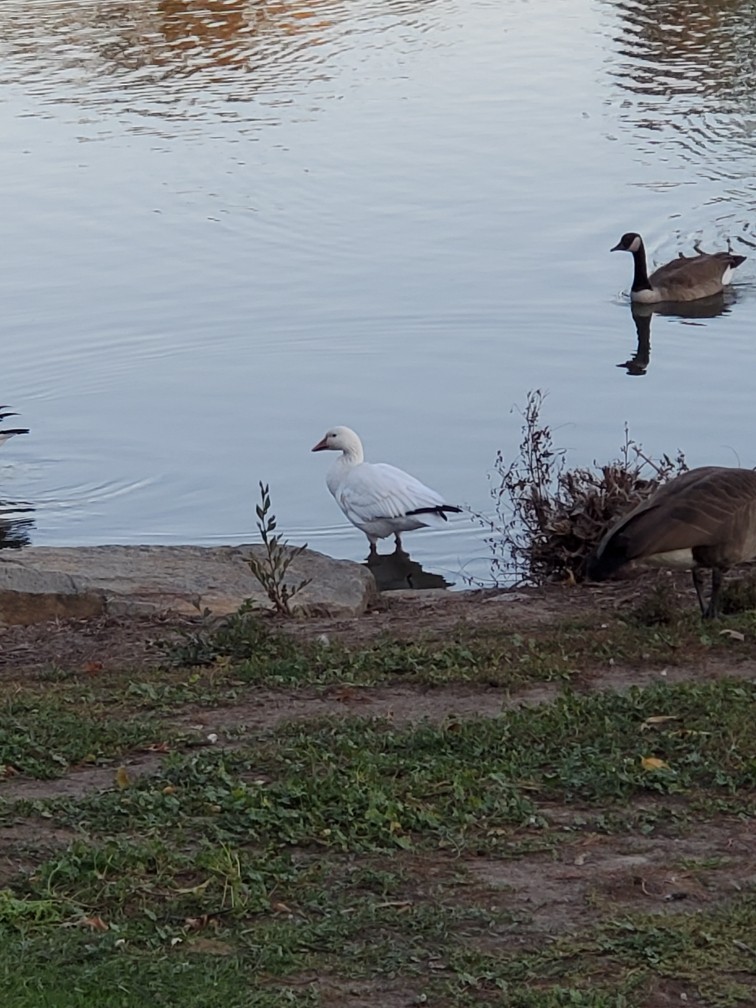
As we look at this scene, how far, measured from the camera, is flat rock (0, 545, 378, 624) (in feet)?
Answer: 25.8

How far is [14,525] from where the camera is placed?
11227 mm

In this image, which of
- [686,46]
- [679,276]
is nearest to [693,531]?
[679,276]

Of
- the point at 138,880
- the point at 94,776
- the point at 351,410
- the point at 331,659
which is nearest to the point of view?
the point at 138,880

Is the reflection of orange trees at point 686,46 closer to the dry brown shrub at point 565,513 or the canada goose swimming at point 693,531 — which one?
the dry brown shrub at point 565,513

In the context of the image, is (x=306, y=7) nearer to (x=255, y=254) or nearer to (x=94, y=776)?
(x=255, y=254)

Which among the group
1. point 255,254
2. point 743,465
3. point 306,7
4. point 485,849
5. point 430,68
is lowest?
point 485,849

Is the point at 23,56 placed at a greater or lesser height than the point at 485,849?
greater

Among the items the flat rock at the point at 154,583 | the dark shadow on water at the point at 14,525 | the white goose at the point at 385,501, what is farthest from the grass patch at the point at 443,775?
the dark shadow on water at the point at 14,525

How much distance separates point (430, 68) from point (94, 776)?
21.9 metres

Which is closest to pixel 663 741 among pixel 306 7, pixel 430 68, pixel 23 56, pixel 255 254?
pixel 255 254

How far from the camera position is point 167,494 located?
38.2 feet

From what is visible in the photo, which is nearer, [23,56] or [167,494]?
[167,494]

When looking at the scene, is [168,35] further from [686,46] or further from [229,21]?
[686,46]

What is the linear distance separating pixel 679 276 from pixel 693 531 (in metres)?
9.77
